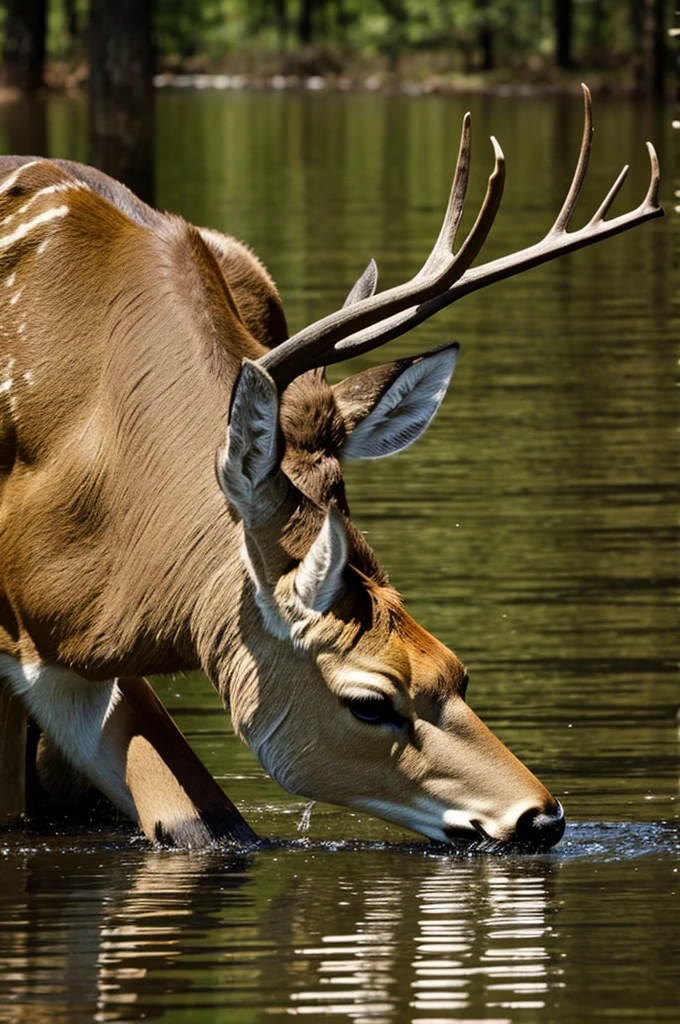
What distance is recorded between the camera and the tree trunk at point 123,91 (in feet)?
58.7

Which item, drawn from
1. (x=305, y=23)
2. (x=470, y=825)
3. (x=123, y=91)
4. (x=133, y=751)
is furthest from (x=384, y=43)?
(x=470, y=825)

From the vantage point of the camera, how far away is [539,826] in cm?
589

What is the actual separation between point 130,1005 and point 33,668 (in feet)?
5.64

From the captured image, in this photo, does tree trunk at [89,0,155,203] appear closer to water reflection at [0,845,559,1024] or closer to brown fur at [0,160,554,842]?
brown fur at [0,160,554,842]

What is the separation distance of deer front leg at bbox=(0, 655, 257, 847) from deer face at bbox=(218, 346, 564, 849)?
2.23ft

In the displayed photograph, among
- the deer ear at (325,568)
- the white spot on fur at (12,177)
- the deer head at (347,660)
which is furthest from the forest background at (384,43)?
the deer ear at (325,568)

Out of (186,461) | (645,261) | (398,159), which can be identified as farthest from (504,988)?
(398,159)

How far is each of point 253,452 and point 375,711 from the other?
2.54 ft

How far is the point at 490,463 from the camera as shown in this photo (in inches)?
450

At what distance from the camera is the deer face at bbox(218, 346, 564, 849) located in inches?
227

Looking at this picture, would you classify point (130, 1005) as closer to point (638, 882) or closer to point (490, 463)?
point (638, 882)

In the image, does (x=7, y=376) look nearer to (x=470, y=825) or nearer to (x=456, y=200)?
(x=456, y=200)

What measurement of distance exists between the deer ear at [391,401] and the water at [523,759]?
1.15 metres

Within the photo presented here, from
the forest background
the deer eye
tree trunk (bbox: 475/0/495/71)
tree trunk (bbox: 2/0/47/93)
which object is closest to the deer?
the deer eye
